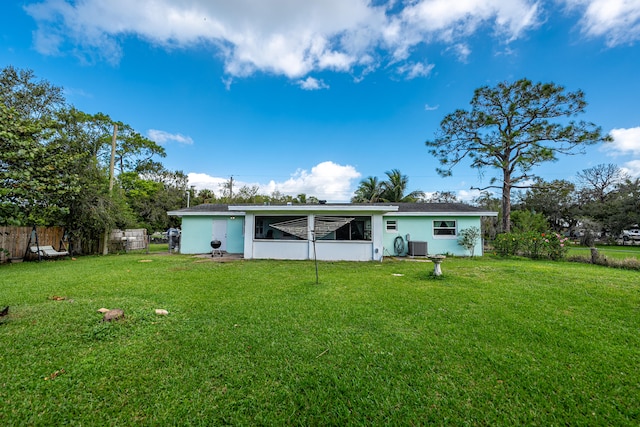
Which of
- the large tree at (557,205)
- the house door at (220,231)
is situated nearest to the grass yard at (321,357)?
the house door at (220,231)

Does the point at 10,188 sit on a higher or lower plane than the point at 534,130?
lower

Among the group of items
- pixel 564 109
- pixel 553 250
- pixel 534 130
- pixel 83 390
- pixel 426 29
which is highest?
pixel 426 29

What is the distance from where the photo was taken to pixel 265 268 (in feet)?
27.5

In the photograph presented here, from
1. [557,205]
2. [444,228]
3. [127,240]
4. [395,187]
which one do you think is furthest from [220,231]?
[557,205]

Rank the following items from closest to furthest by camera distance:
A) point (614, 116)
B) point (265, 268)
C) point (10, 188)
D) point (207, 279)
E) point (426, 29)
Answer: point (10, 188) → point (207, 279) → point (265, 268) → point (426, 29) → point (614, 116)

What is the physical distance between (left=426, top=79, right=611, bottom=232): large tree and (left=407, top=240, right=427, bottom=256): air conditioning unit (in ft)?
25.3

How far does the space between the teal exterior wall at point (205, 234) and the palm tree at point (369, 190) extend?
46.4 feet

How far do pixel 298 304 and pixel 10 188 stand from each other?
14.8ft

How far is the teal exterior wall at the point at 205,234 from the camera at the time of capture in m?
Result: 13.0

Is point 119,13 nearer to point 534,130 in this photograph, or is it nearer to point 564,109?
point 534,130

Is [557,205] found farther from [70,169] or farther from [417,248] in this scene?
[70,169]

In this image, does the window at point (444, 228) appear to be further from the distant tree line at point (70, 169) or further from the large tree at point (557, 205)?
the large tree at point (557, 205)

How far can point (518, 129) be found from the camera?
630 inches

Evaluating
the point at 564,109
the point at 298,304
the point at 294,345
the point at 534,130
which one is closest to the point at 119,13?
the point at 298,304
